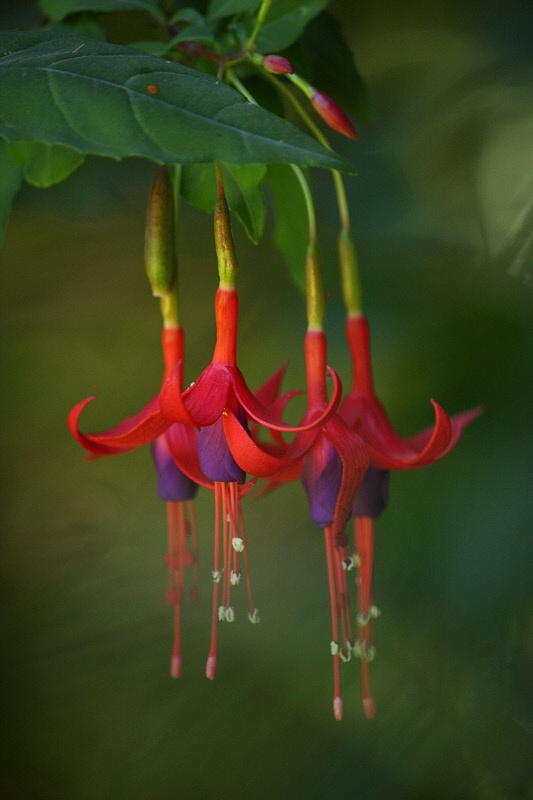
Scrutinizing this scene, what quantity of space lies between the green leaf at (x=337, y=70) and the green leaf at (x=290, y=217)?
0.39 feet

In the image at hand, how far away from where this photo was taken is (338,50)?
0.74m

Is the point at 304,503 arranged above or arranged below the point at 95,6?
below

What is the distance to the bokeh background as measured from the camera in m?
1.04

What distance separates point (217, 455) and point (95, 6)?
376 millimetres

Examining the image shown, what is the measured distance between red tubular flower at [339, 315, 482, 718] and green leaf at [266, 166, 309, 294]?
0.33 ft

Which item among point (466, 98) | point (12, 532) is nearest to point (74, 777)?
point (12, 532)

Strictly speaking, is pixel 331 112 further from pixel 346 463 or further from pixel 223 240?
pixel 346 463

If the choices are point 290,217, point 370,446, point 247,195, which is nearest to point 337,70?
point 290,217

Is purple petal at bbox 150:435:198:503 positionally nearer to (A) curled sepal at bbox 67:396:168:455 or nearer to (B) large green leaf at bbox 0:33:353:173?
(A) curled sepal at bbox 67:396:168:455

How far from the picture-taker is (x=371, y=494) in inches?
23.7

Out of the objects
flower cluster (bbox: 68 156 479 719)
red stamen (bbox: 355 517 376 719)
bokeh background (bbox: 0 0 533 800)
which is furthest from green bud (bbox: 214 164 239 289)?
bokeh background (bbox: 0 0 533 800)

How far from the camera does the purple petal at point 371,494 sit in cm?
60

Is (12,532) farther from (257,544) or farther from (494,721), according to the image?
(494,721)

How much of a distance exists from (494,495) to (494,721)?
12.8 inches
